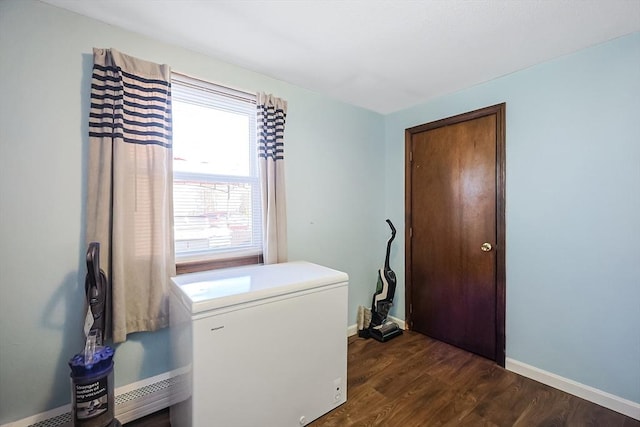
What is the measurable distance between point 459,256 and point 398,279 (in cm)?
71

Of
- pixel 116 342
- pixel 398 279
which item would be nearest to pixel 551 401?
pixel 398 279

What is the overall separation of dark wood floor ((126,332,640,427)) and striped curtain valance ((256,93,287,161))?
1812mm

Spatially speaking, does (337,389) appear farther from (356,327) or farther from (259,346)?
(356,327)

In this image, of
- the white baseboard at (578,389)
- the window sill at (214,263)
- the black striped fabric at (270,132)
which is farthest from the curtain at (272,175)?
the white baseboard at (578,389)

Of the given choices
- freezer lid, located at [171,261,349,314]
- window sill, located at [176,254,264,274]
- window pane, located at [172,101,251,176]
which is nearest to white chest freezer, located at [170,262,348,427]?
freezer lid, located at [171,261,349,314]

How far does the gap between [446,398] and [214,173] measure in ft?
7.30

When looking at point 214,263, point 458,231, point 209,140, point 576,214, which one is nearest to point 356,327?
point 458,231

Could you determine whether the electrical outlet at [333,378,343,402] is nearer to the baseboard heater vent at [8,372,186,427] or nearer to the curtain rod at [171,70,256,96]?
the baseboard heater vent at [8,372,186,427]

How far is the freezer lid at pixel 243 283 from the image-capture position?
48.2 inches

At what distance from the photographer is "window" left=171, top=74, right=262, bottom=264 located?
179 centimetres

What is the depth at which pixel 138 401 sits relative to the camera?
5.24ft

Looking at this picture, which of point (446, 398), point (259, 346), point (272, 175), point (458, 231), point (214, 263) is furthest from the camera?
point (458, 231)

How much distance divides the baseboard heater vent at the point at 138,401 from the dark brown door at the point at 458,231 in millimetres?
2178

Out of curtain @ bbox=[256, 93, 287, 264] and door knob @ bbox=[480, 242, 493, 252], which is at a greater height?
curtain @ bbox=[256, 93, 287, 264]
